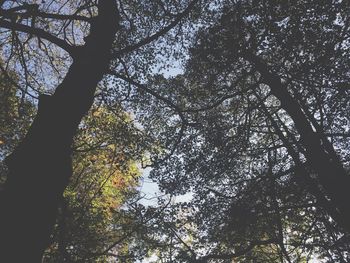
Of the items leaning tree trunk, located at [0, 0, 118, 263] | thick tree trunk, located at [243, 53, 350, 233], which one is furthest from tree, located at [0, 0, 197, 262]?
thick tree trunk, located at [243, 53, 350, 233]

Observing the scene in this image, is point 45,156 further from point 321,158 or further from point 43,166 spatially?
point 321,158

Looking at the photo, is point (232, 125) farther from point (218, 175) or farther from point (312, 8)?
point (312, 8)

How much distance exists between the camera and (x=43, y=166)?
3584mm

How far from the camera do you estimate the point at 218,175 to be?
12961mm

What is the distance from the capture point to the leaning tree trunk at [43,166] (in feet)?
9.90

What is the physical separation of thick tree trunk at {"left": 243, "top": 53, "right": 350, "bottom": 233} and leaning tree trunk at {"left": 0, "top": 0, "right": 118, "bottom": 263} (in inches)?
229

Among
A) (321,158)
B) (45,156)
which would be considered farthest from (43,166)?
(321,158)

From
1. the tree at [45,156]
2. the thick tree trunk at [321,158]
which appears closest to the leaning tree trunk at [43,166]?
the tree at [45,156]

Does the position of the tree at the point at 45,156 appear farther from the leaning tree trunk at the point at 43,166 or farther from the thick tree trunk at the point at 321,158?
the thick tree trunk at the point at 321,158

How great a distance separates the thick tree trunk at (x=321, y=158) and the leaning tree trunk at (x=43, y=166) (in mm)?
5805

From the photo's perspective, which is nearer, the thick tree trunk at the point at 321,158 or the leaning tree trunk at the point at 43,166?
the leaning tree trunk at the point at 43,166

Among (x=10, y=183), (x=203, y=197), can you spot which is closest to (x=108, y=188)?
(x=203, y=197)

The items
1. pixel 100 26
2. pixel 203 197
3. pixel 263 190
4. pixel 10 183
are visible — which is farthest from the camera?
pixel 203 197

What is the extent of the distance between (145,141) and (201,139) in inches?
97.1
